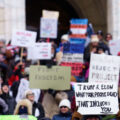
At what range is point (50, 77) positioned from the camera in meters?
9.77

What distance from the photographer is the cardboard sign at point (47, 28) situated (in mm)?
12984

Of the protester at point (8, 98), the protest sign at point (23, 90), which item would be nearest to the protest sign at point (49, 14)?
the protest sign at point (23, 90)

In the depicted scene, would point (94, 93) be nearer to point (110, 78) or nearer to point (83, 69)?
point (110, 78)

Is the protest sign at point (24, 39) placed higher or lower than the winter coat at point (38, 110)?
higher

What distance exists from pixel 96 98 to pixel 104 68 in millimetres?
2134

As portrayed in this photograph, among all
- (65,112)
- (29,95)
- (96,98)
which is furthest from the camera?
(29,95)

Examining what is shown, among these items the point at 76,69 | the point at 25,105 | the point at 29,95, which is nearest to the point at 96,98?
the point at 25,105

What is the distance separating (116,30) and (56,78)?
21.8 feet

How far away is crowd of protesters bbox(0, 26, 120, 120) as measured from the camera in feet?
27.4

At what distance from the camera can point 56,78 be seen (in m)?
9.76

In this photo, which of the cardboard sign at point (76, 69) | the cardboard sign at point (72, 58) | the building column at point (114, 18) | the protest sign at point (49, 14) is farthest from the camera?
the building column at point (114, 18)

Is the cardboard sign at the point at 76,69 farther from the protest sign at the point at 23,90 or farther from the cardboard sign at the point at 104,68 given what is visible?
the cardboard sign at the point at 104,68

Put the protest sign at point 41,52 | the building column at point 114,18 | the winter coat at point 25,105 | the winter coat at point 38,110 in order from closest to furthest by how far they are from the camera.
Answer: the winter coat at point 25,105 < the winter coat at point 38,110 < the protest sign at point 41,52 < the building column at point 114,18

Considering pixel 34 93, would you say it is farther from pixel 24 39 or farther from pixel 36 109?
pixel 24 39
